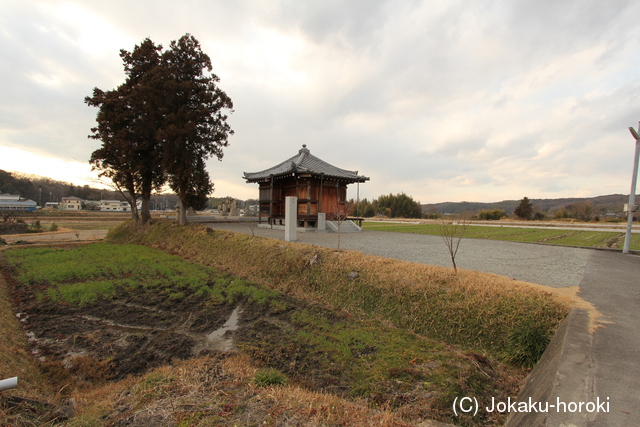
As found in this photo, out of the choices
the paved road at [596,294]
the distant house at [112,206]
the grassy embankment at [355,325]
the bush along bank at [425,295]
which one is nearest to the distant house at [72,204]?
the distant house at [112,206]

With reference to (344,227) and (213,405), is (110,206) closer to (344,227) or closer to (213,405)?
(344,227)

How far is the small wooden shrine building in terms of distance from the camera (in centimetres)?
1507

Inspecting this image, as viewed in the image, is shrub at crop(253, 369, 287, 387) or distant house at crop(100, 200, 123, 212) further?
distant house at crop(100, 200, 123, 212)

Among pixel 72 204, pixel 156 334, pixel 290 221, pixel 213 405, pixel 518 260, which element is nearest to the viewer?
pixel 213 405

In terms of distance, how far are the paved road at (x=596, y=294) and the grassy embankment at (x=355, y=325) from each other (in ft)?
2.79

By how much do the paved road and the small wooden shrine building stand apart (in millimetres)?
6235

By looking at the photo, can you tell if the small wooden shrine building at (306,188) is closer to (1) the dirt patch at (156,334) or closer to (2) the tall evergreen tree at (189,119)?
(2) the tall evergreen tree at (189,119)

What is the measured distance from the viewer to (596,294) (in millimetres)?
4848

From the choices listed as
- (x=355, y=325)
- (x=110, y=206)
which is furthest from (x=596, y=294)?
(x=110, y=206)

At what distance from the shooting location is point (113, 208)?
73.8 meters

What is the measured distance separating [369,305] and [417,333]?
3.99 feet

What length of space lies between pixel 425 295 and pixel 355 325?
1.50m

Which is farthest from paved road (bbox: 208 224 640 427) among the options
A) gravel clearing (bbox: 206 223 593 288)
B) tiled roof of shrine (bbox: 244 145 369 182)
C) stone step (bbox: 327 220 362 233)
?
tiled roof of shrine (bbox: 244 145 369 182)

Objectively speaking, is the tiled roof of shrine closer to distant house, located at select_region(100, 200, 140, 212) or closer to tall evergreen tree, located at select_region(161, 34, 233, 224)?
tall evergreen tree, located at select_region(161, 34, 233, 224)
